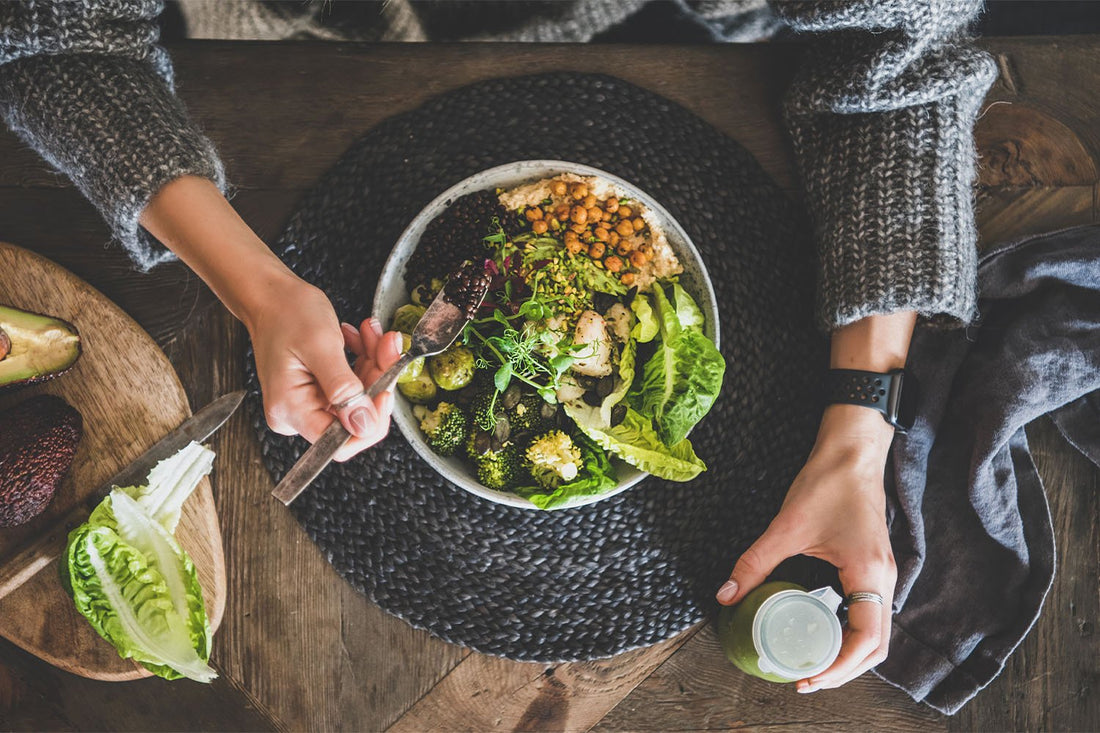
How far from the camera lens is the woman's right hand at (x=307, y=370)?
0.87 m

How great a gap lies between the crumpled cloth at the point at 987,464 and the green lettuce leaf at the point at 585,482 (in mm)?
475

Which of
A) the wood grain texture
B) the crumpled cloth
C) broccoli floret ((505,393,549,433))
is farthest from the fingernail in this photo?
the crumpled cloth

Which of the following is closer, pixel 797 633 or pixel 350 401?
pixel 350 401

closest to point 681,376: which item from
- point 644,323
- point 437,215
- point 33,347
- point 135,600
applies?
point 644,323

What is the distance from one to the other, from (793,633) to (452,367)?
23.8 inches

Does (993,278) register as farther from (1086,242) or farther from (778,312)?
(778,312)

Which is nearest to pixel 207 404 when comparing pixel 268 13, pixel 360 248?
pixel 360 248

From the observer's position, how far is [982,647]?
1.26 m

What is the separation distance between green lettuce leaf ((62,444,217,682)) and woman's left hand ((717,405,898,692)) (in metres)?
0.77

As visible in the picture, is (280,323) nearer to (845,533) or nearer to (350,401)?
(350,401)

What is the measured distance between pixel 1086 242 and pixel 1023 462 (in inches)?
14.5

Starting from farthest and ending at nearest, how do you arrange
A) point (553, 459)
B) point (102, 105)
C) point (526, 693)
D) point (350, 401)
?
1. point (526, 693)
2. point (553, 459)
3. point (102, 105)
4. point (350, 401)

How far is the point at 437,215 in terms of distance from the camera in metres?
1.13

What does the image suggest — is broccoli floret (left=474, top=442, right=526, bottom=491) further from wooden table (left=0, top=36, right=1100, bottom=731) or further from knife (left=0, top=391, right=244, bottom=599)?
knife (left=0, top=391, right=244, bottom=599)
